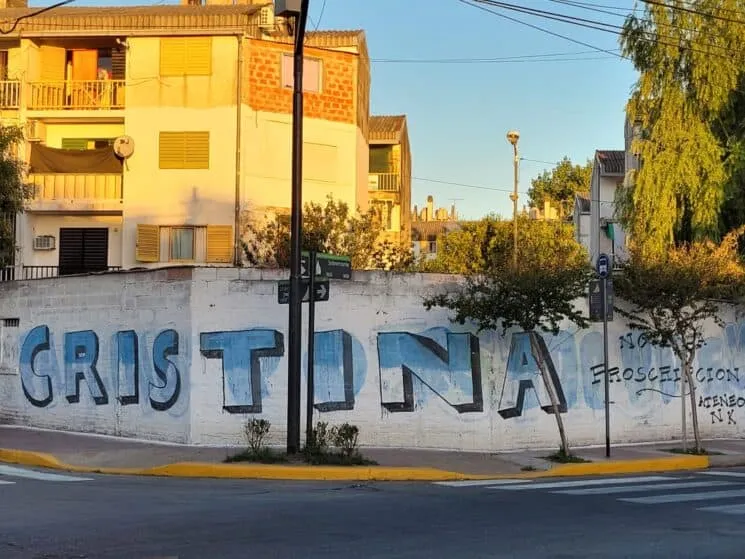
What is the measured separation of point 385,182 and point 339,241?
20.7 meters

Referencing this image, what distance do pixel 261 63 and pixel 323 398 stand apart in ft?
58.8

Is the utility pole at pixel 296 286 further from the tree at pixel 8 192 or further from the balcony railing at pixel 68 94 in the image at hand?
the balcony railing at pixel 68 94

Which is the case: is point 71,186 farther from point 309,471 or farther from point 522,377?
point 309,471

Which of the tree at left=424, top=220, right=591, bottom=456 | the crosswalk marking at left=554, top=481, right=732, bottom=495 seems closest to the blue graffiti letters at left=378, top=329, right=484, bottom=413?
the tree at left=424, top=220, right=591, bottom=456

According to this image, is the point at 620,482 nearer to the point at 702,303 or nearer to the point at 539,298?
the point at 539,298

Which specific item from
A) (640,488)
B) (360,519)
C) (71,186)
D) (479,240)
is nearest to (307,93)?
(71,186)

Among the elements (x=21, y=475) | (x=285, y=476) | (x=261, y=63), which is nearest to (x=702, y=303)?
(x=285, y=476)

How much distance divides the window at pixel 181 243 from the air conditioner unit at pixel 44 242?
4478 mm

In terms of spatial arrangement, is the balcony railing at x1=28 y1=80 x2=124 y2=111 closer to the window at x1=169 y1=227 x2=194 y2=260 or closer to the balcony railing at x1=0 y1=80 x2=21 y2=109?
the balcony railing at x1=0 y1=80 x2=21 y2=109

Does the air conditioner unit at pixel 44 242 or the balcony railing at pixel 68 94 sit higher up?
the balcony railing at pixel 68 94

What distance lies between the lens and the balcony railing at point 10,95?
33031 mm

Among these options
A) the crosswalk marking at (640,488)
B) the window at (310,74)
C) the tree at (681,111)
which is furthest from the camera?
the window at (310,74)

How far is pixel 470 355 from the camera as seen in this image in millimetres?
17375

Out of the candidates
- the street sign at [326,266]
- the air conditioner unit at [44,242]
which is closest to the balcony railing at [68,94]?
the air conditioner unit at [44,242]
